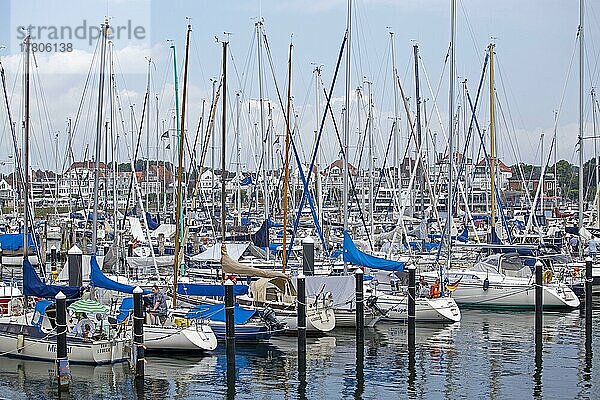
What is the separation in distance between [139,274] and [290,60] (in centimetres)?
1143

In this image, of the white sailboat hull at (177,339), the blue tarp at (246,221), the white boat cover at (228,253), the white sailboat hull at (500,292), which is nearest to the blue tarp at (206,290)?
the white sailboat hull at (177,339)

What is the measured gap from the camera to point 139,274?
42.7 meters

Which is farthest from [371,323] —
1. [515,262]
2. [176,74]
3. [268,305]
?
[176,74]

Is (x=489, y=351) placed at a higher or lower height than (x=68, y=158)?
lower

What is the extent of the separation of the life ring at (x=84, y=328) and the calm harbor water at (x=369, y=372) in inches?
38.8

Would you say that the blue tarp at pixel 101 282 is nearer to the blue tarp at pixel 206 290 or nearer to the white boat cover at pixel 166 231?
the blue tarp at pixel 206 290

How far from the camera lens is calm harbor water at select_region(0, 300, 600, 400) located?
2623cm

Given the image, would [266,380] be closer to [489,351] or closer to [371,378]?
[371,378]

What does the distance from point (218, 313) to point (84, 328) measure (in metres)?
5.22

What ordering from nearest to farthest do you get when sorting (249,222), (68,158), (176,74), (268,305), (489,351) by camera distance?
(489,351), (268,305), (176,74), (249,222), (68,158)

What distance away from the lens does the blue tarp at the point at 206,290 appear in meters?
35.3

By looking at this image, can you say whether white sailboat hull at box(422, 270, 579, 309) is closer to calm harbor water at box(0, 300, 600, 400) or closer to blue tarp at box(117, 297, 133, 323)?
calm harbor water at box(0, 300, 600, 400)

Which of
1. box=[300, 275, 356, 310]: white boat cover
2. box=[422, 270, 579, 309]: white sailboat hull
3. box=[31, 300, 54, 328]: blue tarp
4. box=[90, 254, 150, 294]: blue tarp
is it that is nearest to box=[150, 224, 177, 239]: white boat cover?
box=[422, 270, 579, 309]: white sailboat hull

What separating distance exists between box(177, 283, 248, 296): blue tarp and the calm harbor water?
9.07 feet
